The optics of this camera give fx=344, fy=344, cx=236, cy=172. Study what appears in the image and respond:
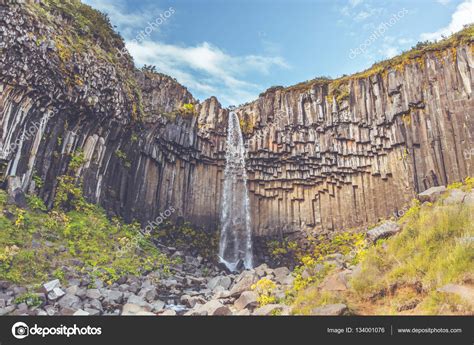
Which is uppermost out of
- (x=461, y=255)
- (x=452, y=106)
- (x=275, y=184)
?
(x=452, y=106)

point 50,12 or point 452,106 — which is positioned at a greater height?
point 50,12

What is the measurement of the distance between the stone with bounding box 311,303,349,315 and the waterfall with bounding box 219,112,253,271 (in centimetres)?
2019

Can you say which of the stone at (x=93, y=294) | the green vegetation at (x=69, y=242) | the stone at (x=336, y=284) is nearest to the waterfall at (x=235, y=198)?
the green vegetation at (x=69, y=242)

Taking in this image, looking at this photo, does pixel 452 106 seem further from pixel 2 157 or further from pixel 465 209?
pixel 2 157

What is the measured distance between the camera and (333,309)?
629cm

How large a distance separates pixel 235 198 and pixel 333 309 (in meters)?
21.4

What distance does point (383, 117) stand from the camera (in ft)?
77.7

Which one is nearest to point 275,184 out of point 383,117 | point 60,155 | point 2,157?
point 383,117

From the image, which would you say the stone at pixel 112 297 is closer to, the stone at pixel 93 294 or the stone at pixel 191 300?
the stone at pixel 93 294

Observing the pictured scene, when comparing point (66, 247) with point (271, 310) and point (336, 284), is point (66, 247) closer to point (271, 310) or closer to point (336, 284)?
point (271, 310)

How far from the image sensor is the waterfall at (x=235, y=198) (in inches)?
1056

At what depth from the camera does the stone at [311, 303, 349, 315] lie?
6199 millimetres

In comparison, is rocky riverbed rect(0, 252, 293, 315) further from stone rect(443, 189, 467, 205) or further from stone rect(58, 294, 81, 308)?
stone rect(443, 189, 467, 205)
